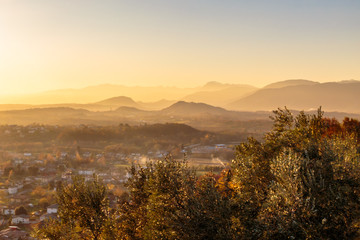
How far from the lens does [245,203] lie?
690 inches

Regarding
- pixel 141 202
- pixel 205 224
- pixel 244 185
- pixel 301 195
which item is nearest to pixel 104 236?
pixel 141 202

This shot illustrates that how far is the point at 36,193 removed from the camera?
230 feet

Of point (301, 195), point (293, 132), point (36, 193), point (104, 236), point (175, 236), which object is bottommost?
point (36, 193)

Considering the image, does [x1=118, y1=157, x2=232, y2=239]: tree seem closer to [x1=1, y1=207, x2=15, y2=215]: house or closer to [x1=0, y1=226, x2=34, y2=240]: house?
[x1=0, y1=226, x2=34, y2=240]: house

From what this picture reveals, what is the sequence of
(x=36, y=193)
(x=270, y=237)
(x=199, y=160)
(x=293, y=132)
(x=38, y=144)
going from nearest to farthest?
1. (x=270, y=237)
2. (x=293, y=132)
3. (x=36, y=193)
4. (x=199, y=160)
5. (x=38, y=144)

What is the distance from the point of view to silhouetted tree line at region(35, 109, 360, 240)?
14.5 meters

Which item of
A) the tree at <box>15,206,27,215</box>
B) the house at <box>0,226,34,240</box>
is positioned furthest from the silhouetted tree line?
the tree at <box>15,206,27,215</box>

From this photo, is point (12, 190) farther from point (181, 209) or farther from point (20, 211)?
point (181, 209)

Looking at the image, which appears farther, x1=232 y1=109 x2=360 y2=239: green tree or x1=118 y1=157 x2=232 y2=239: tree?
x1=118 y1=157 x2=232 y2=239: tree

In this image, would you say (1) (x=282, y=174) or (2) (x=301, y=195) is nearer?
(2) (x=301, y=195)

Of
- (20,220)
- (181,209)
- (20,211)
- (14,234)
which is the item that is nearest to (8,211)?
(20,211)

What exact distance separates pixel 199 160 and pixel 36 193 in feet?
198

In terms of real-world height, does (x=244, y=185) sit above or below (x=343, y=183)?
below

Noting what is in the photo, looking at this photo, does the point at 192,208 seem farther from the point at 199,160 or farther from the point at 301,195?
the point at 199,160
